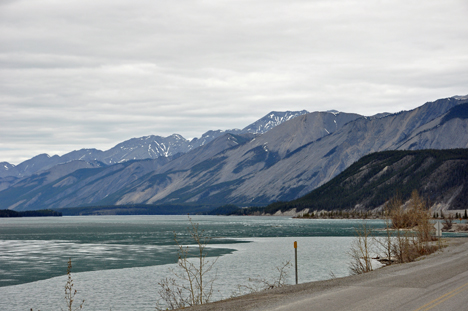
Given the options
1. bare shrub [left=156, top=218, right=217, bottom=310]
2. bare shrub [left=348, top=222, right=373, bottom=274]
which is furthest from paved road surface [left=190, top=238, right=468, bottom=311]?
bare shrub [left=348, top=222, right=373, bottom=274]

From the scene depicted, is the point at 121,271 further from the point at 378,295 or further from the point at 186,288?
the point at 378,295

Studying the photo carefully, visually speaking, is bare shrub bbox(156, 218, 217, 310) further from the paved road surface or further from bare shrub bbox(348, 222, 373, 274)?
bare shrub bbox(348, 222, 373, 274)

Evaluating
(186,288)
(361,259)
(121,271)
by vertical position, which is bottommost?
(121,271)

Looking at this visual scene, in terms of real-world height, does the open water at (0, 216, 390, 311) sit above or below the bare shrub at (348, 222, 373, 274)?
below

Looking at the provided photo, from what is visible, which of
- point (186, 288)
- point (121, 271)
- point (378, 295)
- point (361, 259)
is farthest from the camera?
point (361, 259)

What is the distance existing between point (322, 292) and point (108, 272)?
32.0m

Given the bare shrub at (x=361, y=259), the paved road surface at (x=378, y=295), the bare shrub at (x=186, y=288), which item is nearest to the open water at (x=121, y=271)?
the bare shrub at (x=186, y=288)

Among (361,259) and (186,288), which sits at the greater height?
(186,288)

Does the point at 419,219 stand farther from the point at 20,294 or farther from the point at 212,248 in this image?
the point at 20,294

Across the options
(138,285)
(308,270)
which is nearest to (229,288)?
(138,285)

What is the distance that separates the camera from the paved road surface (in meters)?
21.7

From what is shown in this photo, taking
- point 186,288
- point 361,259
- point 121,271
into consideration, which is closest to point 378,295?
point 186,288

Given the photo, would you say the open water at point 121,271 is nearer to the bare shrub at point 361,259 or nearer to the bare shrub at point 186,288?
the bare shrub at point 186,288

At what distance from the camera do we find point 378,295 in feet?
79.3
